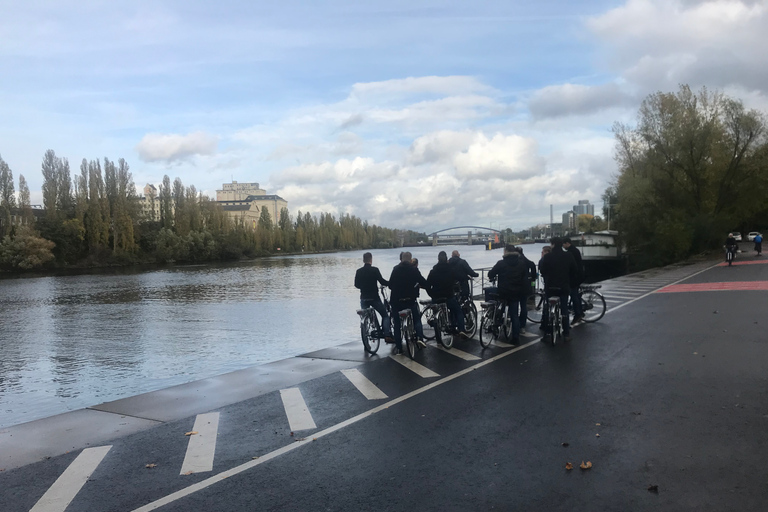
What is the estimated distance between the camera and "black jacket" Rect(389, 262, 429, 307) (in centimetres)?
1155

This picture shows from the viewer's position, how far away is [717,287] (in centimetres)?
2261

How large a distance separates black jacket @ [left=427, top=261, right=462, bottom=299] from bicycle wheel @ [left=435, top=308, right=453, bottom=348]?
1.17 feet

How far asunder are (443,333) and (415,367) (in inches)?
81.5

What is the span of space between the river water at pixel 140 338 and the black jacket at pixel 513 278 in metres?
6.64

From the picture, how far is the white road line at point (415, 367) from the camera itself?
9.53m

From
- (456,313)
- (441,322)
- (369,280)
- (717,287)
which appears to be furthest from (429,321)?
(717,287)

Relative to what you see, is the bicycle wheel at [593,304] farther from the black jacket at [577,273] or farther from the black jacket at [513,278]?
the black jacket at [513,278]

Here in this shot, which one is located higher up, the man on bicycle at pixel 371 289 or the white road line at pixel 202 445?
the man on bicycle at pixel 371 289

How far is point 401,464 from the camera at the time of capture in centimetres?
551

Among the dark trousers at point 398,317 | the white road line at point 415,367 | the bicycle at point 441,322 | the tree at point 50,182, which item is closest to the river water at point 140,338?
the dark trousers at point 398,317

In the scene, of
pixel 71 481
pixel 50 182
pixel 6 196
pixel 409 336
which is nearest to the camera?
pixel 71 481

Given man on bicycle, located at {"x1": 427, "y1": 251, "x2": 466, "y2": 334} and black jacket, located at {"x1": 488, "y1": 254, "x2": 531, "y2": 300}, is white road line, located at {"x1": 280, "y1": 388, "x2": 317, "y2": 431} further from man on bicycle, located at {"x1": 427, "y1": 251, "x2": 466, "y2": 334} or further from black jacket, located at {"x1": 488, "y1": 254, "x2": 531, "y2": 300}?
black jacket, located at {"x1": 488, "y1": 254, "x2": 531, "y2": 300}

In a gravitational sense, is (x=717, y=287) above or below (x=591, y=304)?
below

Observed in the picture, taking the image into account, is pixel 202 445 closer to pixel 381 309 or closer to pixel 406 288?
pixel 406 288
